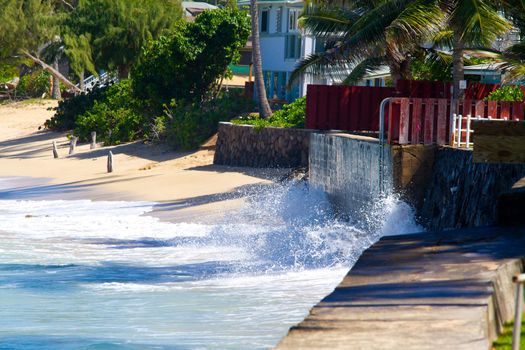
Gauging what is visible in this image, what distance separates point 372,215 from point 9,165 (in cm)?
2457

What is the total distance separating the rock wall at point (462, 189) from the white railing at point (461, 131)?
37 cm

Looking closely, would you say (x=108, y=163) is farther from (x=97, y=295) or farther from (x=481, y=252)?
(x=481, y=252)

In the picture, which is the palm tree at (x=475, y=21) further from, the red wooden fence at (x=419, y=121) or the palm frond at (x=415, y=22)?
the red wooden fence at (x=419, y=121)

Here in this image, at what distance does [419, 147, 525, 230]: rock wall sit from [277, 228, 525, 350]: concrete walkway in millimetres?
4420

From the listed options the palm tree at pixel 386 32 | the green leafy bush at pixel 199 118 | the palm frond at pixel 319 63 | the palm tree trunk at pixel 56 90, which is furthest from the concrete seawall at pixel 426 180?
the palm tree trunk at pixel 56 90

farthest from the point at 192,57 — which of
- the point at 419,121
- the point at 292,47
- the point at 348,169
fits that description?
the point at 419,121

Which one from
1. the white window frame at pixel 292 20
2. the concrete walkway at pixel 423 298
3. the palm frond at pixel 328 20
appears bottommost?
the concrete walkway at pixel 423 298

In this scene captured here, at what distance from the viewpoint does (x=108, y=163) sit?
36.7 metres

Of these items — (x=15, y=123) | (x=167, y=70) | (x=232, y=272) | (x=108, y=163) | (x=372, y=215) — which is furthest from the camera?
(x=15, y=123)

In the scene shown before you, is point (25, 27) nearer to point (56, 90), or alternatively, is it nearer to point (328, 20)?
point (56, 90)

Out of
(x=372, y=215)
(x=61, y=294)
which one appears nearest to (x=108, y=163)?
(x=372, y=215)

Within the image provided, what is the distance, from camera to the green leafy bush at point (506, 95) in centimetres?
2483

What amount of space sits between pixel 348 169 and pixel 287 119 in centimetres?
1119

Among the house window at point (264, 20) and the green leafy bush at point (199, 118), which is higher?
the house window at point (264, 20)
